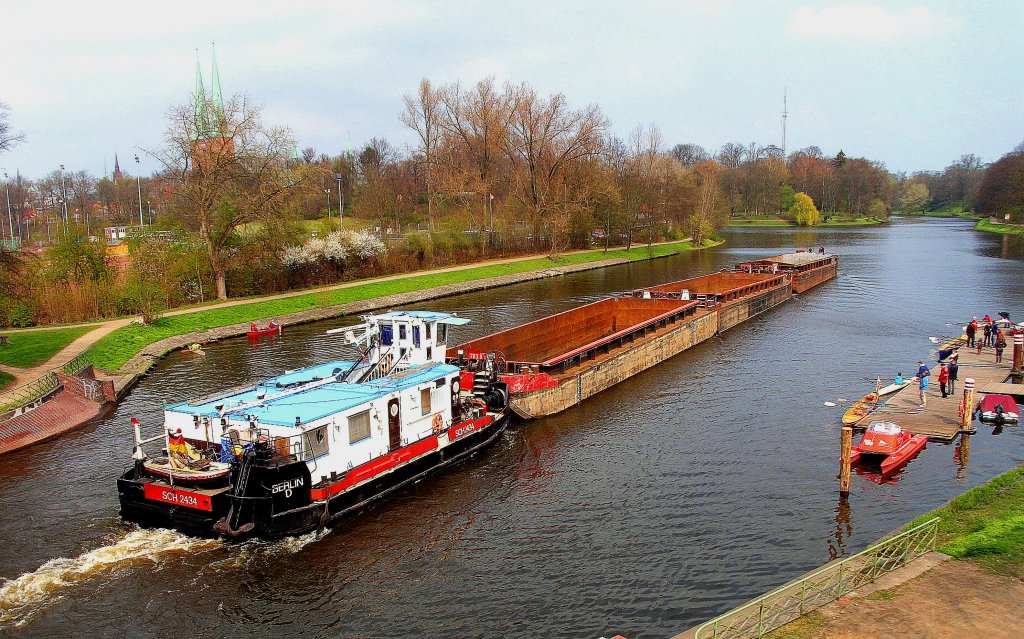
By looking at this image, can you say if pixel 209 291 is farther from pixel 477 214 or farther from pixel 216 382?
pixel 477 214

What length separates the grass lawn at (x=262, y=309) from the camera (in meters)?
39.2

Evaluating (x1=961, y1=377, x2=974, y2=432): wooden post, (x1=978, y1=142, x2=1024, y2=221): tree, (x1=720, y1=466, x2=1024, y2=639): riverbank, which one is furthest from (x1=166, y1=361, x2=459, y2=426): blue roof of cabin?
(x1=978, y1=142, x2=1024, y2=221): tree

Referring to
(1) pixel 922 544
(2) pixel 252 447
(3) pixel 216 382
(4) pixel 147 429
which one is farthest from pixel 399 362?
(1) pixel 922 544

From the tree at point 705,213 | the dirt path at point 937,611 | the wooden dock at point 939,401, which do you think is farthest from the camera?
the tree at point 705,213

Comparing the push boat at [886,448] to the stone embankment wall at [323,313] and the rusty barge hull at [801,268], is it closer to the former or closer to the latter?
the stone embankment wall at [323,313]

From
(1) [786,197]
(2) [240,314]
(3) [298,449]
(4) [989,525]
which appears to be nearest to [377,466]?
(3) [298,449]

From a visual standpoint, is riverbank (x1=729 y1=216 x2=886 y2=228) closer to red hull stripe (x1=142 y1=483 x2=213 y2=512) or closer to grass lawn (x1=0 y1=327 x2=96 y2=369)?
grass lawn (x1=0 y1=327 x2=96 y2=369)

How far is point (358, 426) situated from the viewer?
2130cm

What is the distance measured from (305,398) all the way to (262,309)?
3213cm

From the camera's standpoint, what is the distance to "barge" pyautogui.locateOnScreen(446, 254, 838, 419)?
29.7 meters

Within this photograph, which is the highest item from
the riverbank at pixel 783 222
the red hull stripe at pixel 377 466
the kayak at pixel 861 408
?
the riverbank at pixel 783 222

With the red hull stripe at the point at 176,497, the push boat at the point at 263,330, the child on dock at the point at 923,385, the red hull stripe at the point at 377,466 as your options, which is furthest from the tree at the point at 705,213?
the red hull stripe at the point at 176,497

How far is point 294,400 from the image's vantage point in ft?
71.3

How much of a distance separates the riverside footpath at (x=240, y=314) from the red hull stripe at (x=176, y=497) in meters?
14.7
